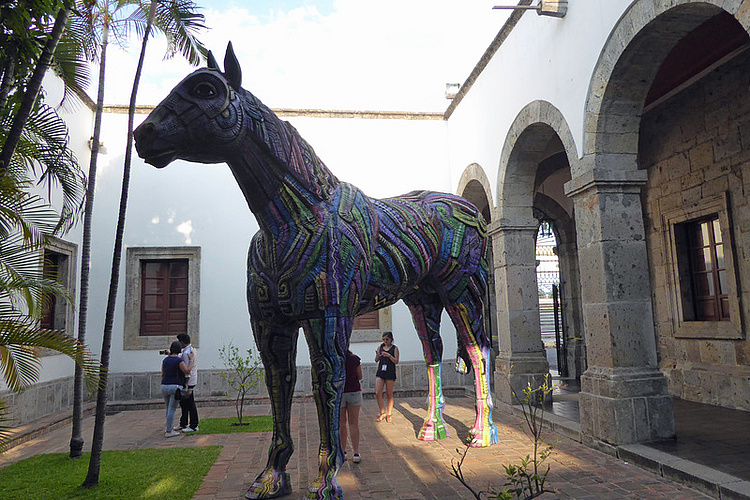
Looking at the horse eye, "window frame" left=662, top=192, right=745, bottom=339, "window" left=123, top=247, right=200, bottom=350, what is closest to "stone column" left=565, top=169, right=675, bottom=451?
"window frame" left=662, top=192, right=745, bottom=339

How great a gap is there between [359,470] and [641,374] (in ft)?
8.42

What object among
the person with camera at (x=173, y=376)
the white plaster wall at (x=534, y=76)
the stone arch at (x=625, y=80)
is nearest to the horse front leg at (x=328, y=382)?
the stone arch at (x=625, y=80)

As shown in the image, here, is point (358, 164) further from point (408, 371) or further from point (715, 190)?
point (715, 190)

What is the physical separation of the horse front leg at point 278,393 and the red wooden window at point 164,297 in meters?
6.69

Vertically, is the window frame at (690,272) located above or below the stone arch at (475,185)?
below

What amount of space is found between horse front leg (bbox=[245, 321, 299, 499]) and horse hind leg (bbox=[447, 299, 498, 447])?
1879mm

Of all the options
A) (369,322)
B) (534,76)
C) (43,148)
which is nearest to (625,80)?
(534,76)

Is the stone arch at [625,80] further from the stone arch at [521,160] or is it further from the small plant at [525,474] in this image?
the small plant at [525,474]

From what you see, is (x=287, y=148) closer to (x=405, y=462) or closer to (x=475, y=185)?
(x=405, y=462)

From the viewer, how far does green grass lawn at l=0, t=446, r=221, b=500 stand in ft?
12.9

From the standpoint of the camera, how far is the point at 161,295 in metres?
9.70

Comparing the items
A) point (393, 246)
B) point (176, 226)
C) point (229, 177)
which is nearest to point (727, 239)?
point (393, 246)

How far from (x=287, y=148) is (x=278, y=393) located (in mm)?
1594

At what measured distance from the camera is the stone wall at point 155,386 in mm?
7777
